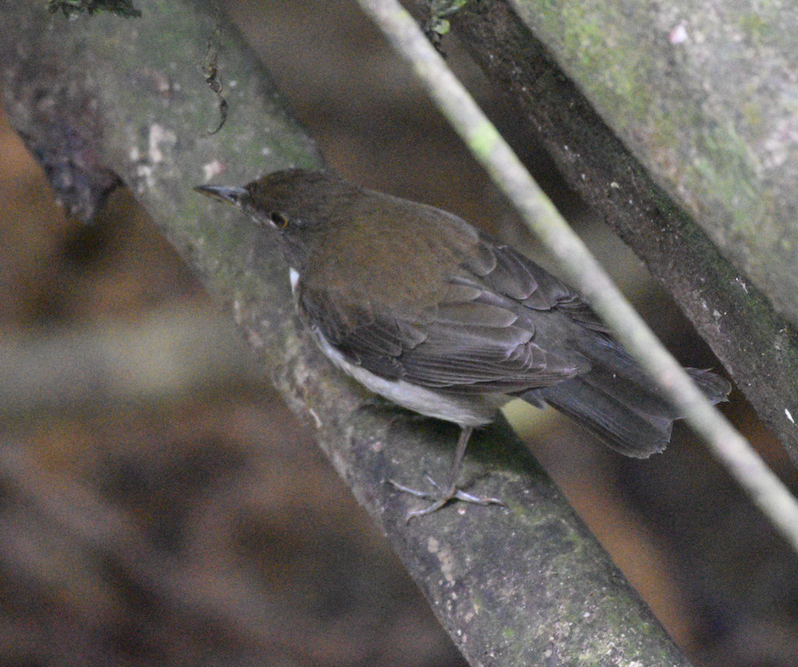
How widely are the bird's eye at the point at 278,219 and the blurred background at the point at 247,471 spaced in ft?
5.08

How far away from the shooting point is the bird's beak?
3.40 metres

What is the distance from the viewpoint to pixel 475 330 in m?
3.04

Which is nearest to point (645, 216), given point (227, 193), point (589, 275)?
point (589, 275)

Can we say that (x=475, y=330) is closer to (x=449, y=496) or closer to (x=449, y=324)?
(x=449, y=324)

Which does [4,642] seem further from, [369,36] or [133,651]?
[369,36]

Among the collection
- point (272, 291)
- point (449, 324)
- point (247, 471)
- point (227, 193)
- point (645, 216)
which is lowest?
point (247, 471)

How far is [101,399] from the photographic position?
527 cm

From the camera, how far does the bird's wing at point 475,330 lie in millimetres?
2986

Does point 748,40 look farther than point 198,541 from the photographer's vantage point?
No

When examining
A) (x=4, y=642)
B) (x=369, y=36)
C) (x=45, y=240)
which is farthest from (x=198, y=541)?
(x=369, y=36)

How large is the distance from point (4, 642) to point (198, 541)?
3.29 ft

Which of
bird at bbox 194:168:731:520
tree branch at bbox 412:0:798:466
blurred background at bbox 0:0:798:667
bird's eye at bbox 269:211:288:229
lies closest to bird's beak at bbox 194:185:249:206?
bird at bbox 194:168:731:520

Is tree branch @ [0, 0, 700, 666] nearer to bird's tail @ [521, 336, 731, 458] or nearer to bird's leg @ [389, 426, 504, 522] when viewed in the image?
bird's leg @ [389, 426, 504, 522]

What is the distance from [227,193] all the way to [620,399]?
1564 mm
